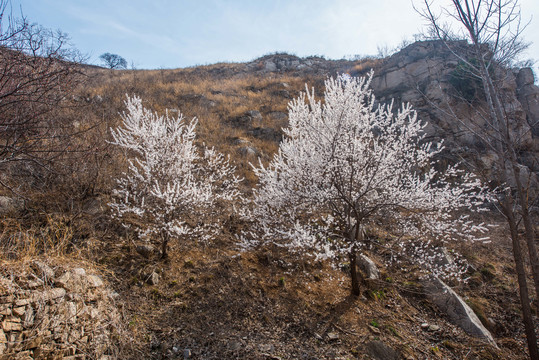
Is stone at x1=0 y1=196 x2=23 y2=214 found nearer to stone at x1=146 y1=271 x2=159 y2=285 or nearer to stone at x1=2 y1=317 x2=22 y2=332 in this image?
stone at x1=146 y1=271 x2=159 y2=285

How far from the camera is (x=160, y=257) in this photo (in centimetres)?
573

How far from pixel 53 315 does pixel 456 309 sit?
705 centimetres

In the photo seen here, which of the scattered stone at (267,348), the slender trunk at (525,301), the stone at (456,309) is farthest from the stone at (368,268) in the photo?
the scattered stone at (267,348)

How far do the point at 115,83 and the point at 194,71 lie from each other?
9.48 meters

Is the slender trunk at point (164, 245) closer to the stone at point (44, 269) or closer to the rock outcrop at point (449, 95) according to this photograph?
the stone at point (44, 269)

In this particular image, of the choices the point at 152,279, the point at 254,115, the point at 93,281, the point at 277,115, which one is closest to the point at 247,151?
the point at 254,115

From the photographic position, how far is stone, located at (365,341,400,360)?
408cm

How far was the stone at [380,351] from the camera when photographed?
408 centimetres

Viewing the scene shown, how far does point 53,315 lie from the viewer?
10.4ft

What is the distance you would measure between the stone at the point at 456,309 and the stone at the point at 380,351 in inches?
81.7

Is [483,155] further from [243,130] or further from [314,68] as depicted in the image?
[314,68]

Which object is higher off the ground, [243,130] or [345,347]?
[243,130]

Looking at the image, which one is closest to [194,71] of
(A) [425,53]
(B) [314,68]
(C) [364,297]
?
(B) [314,68]

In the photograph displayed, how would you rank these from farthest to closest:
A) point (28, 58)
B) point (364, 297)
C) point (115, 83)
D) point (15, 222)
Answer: point (115, 83)
point (364, 297)
point (15, 222)
point (28, 58)
